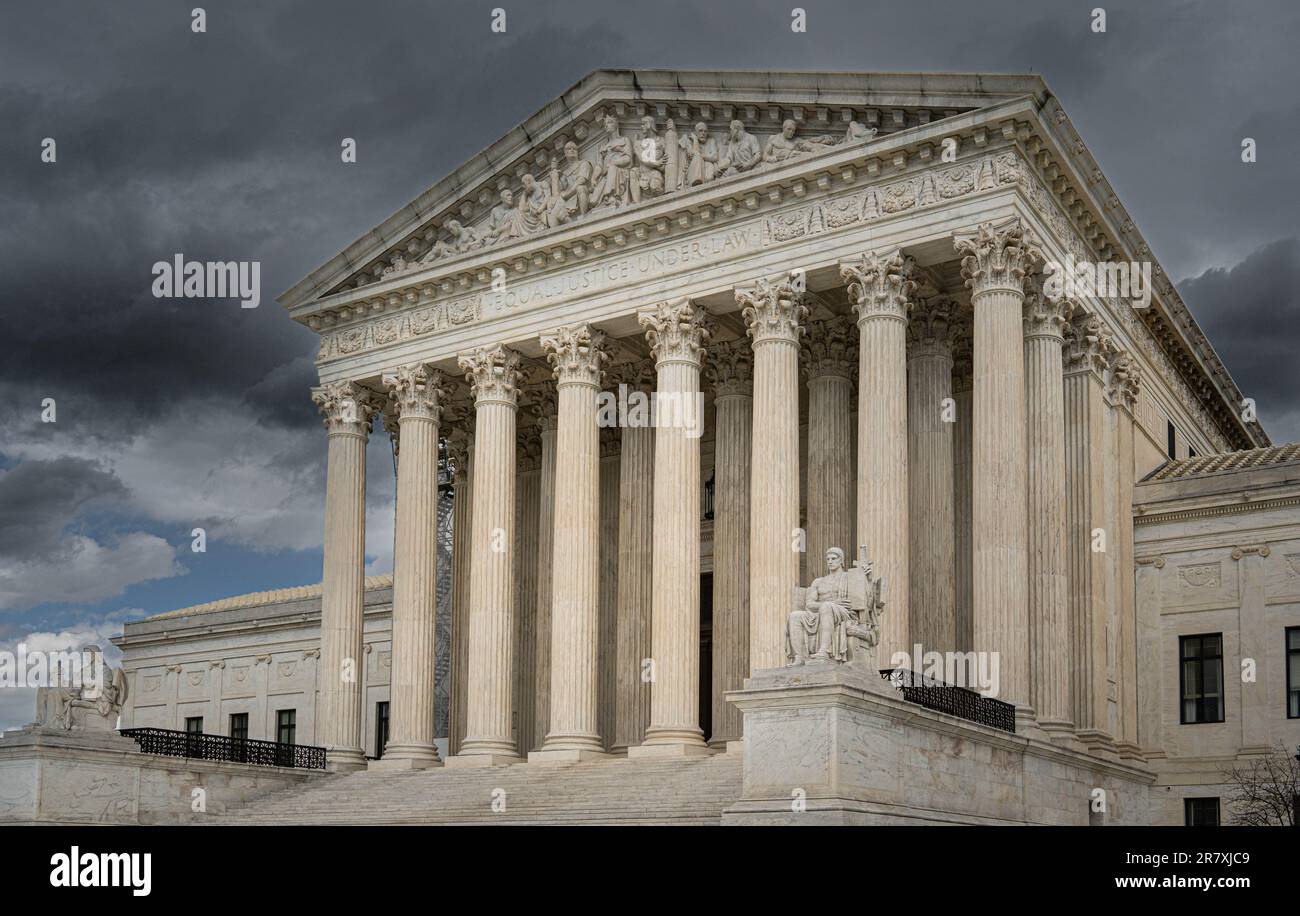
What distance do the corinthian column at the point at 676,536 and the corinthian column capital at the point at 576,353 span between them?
1998 millimetres

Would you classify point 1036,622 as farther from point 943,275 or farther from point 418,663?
point 418,663

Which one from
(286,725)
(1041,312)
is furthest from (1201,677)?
(286,725)

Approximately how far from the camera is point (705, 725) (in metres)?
44.6

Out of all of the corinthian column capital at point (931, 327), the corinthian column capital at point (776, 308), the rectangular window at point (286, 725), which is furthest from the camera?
the rectangular window at point (286, 725)

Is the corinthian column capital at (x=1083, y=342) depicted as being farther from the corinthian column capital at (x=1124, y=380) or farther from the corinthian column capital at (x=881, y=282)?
the corinthian column capital at (x=881, y=282)

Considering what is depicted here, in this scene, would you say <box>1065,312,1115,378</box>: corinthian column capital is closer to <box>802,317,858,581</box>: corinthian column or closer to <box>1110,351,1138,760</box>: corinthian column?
<box>1110,351,1138,760</box>: corinthian column

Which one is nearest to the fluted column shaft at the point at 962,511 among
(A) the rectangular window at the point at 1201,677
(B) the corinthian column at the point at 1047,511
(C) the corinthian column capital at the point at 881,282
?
(B) the corinthian column at the point at 1047,511

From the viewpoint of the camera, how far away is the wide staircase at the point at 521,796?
31.2 metres

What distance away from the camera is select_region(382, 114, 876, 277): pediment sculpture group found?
124 ft

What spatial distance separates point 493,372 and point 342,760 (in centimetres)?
1117

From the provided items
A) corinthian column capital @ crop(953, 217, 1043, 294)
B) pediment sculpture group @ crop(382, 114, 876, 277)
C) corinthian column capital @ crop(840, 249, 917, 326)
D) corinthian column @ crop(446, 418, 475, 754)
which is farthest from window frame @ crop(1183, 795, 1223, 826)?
corinthian column @ crop(446, 418, 475, 754)

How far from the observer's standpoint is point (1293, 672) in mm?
38250

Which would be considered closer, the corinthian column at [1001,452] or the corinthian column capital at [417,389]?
the corinthian column at [1001,452]
